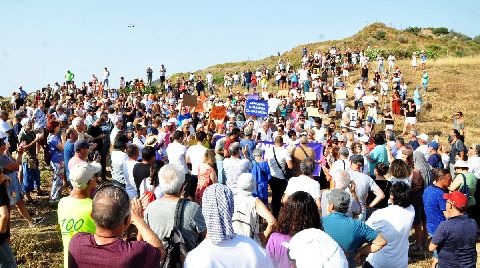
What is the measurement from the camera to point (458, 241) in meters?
4.85

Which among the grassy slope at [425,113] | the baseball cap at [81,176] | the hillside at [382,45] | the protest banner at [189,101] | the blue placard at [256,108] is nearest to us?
the baseball cap at [81,176]

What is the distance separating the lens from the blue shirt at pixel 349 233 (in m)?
4.20

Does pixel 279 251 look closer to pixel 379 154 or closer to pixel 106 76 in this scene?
pixel 379 154

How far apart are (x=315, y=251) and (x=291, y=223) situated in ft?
1.65

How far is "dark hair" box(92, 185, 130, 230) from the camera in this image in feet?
9.73

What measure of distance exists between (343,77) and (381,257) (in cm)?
2804

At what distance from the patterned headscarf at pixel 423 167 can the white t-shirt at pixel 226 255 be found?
620cm

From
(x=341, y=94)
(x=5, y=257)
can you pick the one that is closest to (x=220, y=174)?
(x=5, y=257)

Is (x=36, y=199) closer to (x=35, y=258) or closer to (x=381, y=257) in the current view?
(x=35, y=258)

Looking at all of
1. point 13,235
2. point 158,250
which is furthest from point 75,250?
point 13,235

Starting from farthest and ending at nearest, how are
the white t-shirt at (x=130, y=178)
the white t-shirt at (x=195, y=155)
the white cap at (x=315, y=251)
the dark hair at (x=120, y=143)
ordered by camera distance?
the white t-shirt at (x=195, y=155)
the dark hair at (x=120, y=143)
the white t-shirt at (x=130, y=178)
the white cap at (x=315, y=251)

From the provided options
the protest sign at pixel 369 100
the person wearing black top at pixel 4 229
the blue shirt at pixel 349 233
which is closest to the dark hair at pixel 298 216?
the blue shirt at pixel 349 233

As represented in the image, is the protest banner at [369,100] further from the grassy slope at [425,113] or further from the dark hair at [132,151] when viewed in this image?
the dark hair at [132,151]

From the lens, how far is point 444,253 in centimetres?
495
